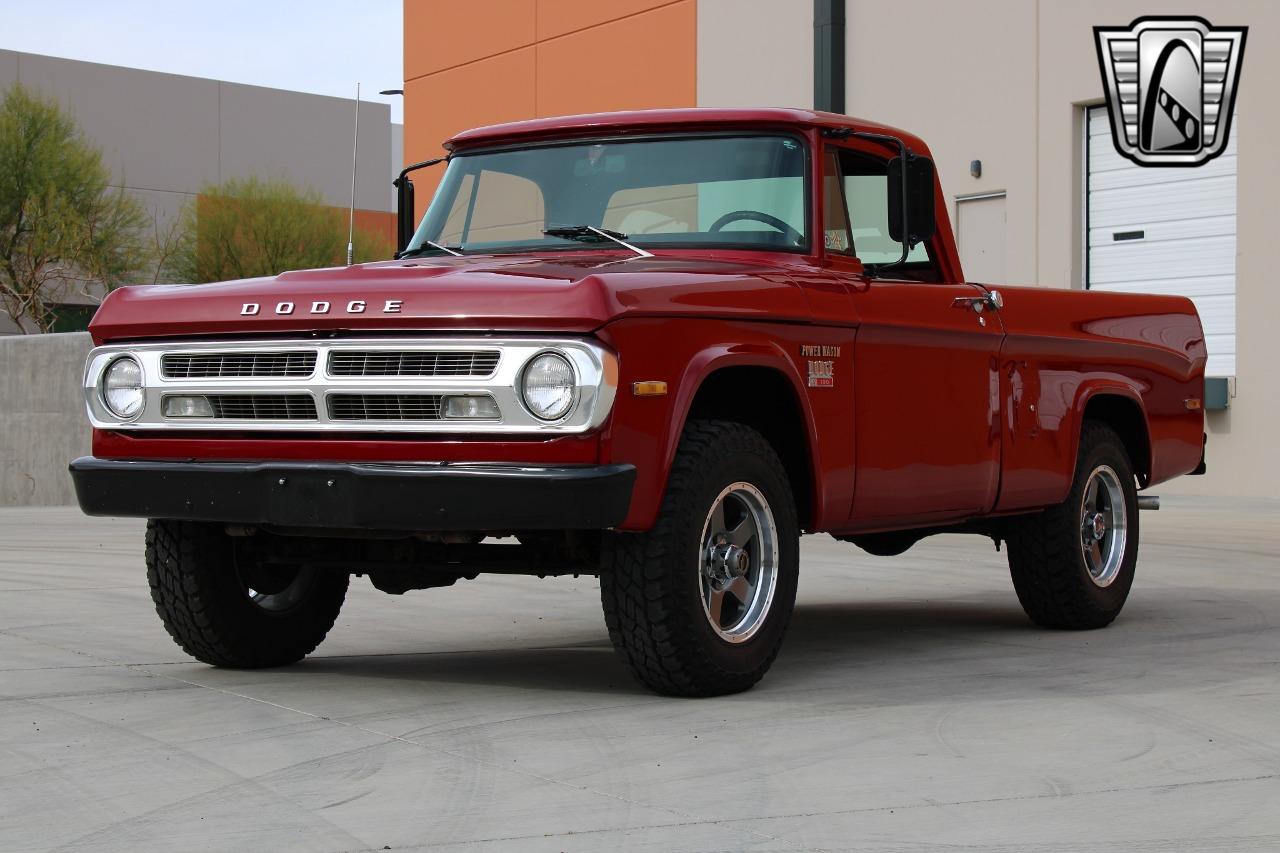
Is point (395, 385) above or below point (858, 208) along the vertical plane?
below

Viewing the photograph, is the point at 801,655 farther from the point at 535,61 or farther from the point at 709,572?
the point at 535,61

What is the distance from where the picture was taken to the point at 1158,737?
222 inches

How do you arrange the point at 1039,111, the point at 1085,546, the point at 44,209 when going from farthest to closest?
the point at 44,209
the point at 1039,111
the point at 1085,546

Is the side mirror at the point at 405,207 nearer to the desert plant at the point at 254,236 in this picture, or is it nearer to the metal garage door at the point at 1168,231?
the metal garage door at the point at 1168,231

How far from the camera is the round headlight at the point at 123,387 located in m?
6.51

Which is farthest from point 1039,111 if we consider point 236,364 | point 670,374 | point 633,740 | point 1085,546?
point 633,740

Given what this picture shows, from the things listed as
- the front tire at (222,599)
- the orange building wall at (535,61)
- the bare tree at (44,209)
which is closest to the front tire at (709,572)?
the front tire at (222,599)

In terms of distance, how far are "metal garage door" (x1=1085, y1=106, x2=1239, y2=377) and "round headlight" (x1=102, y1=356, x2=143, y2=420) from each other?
1388 cm

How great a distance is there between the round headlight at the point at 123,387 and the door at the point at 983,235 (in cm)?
1578

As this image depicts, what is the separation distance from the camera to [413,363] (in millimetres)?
5891

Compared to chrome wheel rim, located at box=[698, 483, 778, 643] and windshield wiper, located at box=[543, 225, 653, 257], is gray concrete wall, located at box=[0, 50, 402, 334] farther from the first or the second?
chrome wheel rim, located at box=[698, 483, 778, 643]

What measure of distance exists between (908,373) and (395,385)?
219 cm

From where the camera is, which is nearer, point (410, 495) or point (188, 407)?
point (410, 495)

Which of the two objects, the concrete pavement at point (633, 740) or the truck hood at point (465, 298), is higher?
the truck hood at point (465, 298)
